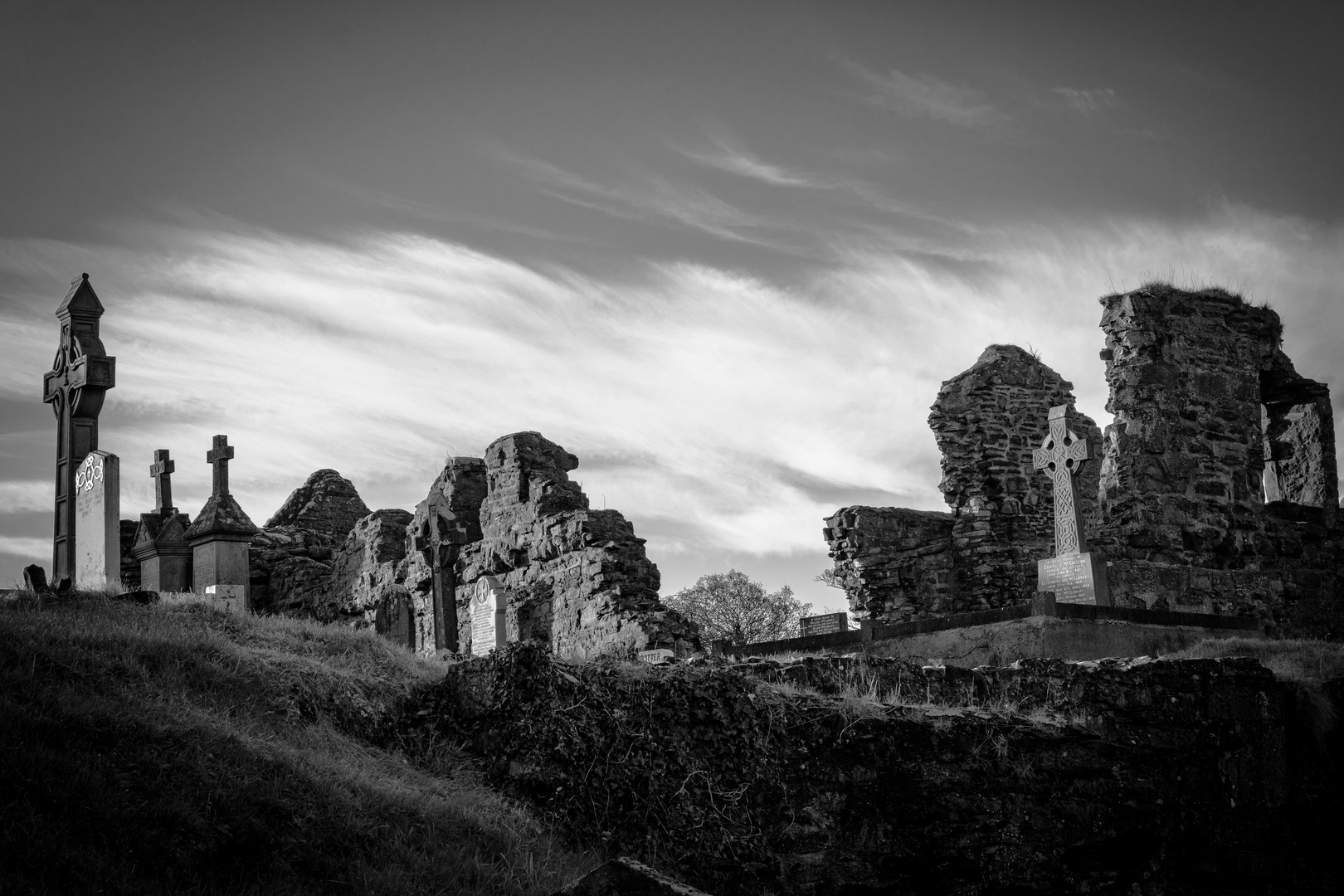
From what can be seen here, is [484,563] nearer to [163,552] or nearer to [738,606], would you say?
[163,552]

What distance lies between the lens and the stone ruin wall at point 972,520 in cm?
2081

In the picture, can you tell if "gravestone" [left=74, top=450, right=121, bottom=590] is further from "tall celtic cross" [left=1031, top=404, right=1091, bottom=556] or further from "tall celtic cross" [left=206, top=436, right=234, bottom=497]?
"tall celtic cross" [left=1031, top=404, right=1091, bottom=556]

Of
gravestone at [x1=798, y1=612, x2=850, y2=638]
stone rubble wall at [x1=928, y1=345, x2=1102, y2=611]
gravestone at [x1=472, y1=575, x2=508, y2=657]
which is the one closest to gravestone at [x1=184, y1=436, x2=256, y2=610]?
gravestone at [x1=472, y1=575, x2=508, y2=657]

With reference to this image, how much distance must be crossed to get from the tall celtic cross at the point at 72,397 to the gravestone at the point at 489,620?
19.5 ft

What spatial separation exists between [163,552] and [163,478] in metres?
1.84

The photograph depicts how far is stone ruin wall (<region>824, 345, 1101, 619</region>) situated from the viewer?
68.3 ft

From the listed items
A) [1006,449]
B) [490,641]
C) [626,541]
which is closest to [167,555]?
[490,641]

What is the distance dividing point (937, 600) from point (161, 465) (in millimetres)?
12496

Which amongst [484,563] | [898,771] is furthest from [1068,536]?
[484,563]

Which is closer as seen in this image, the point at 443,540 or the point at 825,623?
the point at 443,540

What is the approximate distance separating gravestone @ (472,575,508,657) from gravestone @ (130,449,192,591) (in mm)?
4420

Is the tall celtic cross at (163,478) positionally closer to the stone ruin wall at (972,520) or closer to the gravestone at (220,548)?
the gravestone at (220,548)

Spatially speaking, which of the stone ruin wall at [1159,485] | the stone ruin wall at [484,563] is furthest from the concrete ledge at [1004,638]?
the stone ruin wall at [1159,485]

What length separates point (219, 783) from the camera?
261 inches
